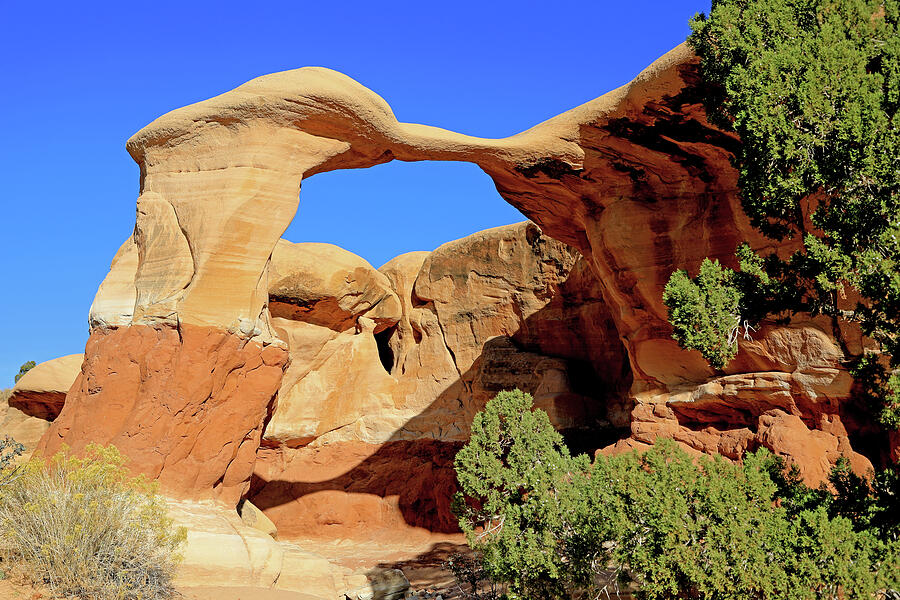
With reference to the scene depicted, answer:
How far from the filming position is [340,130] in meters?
14.8

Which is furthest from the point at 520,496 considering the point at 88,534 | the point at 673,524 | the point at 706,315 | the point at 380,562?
the point at 380,562

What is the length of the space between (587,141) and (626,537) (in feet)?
27.9

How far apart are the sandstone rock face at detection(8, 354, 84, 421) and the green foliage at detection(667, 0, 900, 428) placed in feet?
62.0

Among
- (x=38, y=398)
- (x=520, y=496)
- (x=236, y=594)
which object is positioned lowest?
(x=236, y=594)

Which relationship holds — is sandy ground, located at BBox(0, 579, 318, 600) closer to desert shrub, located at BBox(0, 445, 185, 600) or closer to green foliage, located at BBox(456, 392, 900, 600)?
desert shrub, located at BBox(0, 445, 185, 600)

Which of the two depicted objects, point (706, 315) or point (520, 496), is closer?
point (706, 315)

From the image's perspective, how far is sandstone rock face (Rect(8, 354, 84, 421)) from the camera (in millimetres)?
22594

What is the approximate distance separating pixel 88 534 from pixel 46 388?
15.2 metres

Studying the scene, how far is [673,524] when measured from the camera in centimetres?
793

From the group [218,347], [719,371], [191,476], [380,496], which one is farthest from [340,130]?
[380,496]

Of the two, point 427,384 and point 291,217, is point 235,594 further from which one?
point 427,384

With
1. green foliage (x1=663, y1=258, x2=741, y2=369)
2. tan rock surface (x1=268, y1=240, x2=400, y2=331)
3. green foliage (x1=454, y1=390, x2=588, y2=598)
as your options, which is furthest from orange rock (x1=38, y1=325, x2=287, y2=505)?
tan rock surface (x1=268, y1=240, x2=400, y2=331)

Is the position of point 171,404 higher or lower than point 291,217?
lower

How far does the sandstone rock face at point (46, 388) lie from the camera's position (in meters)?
22.6
